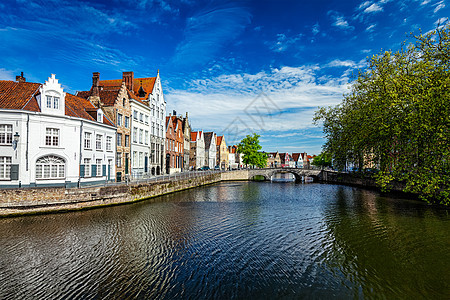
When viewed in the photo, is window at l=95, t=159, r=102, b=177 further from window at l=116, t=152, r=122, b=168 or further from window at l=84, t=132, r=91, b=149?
window at l=116, t=152, r=122, b=168

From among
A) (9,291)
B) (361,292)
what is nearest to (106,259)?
(9,291)

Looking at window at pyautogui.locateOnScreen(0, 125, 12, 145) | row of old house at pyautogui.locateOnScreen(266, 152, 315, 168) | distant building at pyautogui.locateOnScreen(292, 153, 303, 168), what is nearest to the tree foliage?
window at pyautogui.locateOnScreen(0, 125, 12, 145)

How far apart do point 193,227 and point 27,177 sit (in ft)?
44.6

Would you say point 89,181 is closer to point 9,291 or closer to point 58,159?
point 58,159

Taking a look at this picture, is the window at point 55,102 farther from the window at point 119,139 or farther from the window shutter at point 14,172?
the window at point 119,139

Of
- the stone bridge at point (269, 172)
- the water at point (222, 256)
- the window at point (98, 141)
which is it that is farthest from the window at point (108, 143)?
the stone bridge at point (269, 172)

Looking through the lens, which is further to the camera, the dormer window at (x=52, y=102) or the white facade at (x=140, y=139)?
the white facade at (x=140, y=139)

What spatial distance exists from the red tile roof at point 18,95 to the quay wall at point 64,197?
6.68 metres

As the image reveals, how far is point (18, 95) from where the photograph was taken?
65.9 feet

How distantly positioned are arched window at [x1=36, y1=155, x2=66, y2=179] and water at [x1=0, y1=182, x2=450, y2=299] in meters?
4.59

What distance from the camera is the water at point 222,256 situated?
8008 mm

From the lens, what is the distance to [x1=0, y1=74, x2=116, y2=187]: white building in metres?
18.7

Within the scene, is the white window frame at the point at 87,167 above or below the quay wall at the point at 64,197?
above

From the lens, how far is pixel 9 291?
7633mm
